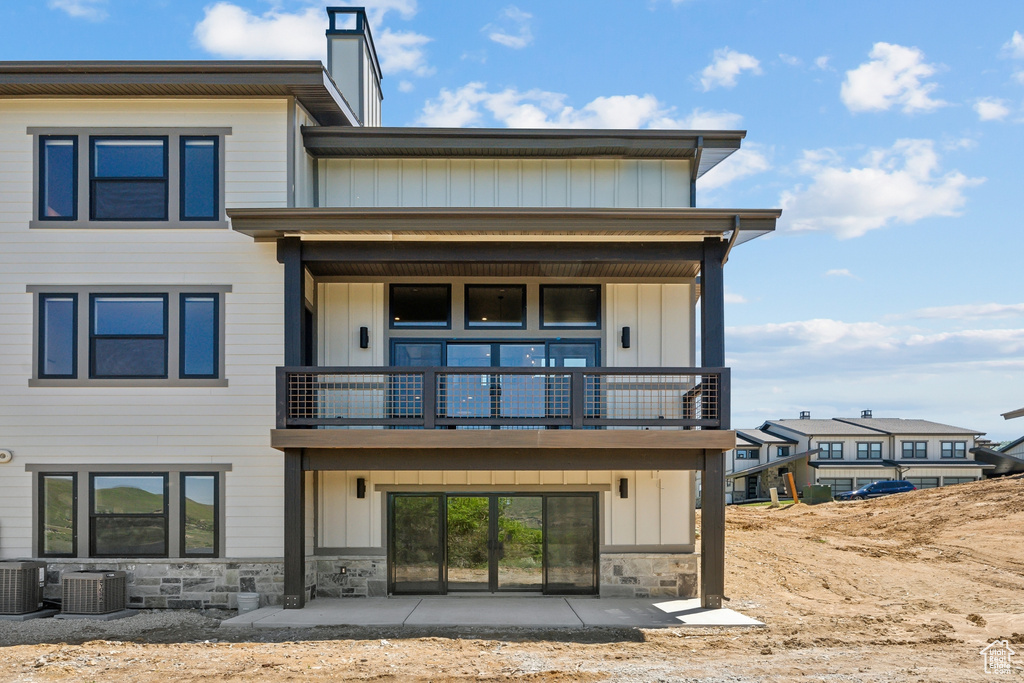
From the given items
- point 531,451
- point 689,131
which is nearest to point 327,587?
point 531,451

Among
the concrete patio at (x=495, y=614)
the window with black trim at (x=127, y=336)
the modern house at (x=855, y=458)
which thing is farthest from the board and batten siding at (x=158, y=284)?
the modern house at (x=855, y=458)

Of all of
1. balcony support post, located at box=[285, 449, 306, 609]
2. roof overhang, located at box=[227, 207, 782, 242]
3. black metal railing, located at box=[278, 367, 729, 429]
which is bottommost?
balcony support post, located at box=[285, 449, 306, 609]

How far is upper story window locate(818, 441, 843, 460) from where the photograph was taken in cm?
5291

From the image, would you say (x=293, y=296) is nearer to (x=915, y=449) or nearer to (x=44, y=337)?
(x=44, y=337)

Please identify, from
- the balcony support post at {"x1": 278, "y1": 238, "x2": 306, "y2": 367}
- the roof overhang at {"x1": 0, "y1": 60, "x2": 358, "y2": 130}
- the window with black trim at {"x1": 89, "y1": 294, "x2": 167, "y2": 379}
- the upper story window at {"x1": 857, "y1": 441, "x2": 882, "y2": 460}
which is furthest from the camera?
the upper story window at {"x1": 857, "y1": 441, "x2": 882, "y2": 460}

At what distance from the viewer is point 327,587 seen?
14469mm

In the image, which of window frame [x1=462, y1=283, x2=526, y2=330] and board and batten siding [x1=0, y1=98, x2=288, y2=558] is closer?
board and batten siding [x1=0, y1=98, x2=288, y2=558]

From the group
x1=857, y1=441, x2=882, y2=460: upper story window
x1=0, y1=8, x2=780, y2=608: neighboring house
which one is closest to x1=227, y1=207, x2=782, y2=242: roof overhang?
x1=0, y1=8, x2=780, y2=608: neighboring house

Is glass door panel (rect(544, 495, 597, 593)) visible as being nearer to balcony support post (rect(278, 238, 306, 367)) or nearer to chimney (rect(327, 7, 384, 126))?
balcony support post (rect(278, 238, 306, 367))

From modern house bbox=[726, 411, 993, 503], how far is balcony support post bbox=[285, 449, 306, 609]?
42383 mm

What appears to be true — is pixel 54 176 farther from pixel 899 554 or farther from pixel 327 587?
pixel 899 554

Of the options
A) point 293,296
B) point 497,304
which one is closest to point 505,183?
point 497,304

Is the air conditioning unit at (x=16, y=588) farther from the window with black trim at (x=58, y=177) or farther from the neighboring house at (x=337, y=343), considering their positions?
the window with black trim at (x=58, y=177)

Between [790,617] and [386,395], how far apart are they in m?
7.32
